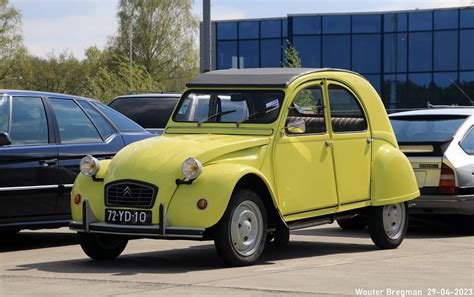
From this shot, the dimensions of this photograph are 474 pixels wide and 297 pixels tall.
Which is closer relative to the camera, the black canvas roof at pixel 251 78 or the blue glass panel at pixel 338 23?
the black canvas roof at pixel 251 78

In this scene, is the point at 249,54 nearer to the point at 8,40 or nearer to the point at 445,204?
the point at 8,40

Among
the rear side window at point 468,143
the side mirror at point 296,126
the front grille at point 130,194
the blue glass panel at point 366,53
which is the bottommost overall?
the front grille at point 130,194

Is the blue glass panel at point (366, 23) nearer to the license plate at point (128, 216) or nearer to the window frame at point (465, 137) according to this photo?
the window frame at point (465, 137)

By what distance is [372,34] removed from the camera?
57500 mm

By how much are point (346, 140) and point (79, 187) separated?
2.88m

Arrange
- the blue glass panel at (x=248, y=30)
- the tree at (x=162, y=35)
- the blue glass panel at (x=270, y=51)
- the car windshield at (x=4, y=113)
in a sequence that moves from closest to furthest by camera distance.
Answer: the car windshield at (x=4, y=113) < the blue glass panel at (x=270, y=51) < the blue glass panel at (x=248, y=30) < the tree at (x=162, y=35)

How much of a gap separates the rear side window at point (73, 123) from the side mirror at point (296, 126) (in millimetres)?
2636

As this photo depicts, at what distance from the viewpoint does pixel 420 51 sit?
56031 mm

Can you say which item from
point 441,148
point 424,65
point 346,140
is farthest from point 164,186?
point 424,65

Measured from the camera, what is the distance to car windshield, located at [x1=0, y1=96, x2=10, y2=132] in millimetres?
10312

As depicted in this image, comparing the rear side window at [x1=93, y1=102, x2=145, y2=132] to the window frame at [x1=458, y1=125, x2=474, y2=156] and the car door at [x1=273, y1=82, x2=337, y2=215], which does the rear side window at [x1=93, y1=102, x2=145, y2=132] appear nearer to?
the car door at [x1=273, y1=82, x2=337, y2=215]

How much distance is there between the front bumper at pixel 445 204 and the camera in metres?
12.1

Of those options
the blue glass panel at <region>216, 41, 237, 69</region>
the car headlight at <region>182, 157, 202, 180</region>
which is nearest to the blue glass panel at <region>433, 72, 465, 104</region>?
the blue glass panel at <region>216, 41, 237, 69</region>

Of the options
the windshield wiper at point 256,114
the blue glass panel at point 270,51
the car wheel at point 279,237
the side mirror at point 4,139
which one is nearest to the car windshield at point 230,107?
the windshield wiper at point 256,114
